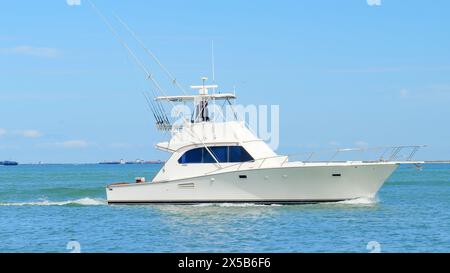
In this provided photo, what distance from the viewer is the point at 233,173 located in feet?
101

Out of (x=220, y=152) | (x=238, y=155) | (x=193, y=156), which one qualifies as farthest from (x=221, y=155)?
(x=193, y=156)

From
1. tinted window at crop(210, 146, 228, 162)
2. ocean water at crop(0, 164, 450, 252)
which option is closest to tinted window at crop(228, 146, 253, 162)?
tinted window at crop(210, 146, 228, 162)

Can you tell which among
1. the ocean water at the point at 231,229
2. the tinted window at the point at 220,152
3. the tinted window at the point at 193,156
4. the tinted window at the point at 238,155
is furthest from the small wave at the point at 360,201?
the tinted window at the point at 193,156

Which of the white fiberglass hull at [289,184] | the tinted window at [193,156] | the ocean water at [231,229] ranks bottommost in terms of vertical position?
the ocean water at [231,229]

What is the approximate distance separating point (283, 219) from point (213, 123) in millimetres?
6315

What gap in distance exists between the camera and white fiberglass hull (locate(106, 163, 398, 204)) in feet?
99.8

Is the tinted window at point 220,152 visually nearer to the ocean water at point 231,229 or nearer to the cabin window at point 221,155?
the cabin window at point 221,155

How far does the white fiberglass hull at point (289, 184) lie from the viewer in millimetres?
30406

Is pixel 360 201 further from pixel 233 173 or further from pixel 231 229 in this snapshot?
pixel 231 229

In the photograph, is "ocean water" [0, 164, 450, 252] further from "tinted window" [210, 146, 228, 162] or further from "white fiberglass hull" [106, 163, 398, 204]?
"tinted window" [210, 146, 228, 162]

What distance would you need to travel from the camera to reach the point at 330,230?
25.5 m

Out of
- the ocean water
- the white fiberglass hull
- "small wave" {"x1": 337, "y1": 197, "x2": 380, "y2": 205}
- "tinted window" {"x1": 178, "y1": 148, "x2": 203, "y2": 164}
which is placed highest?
"tinted window" {"x1": 178, "y1": 148, "x2": 203, "y2": 164}

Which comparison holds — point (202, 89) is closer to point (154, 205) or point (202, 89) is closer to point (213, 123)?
point (213, 123)
